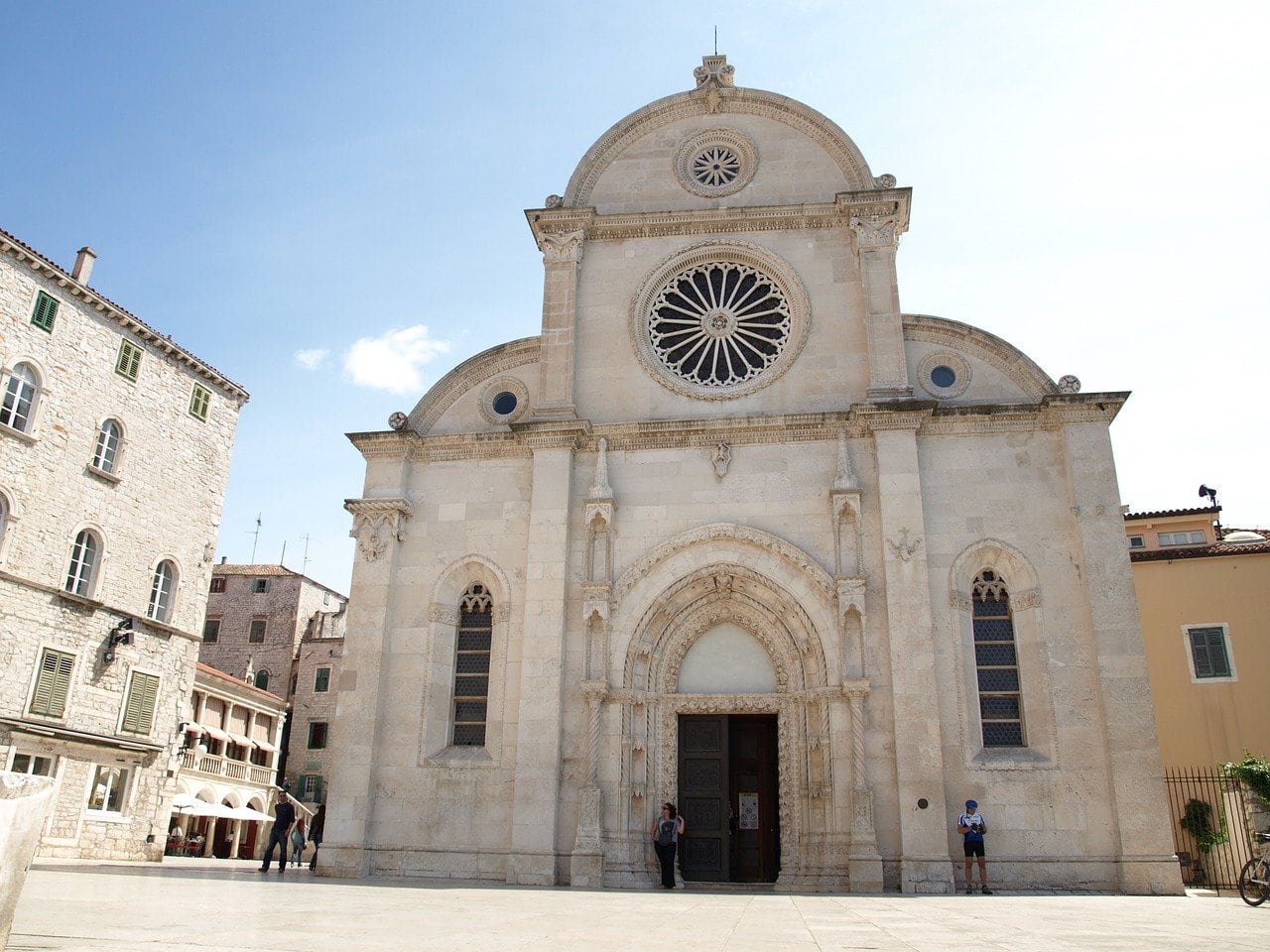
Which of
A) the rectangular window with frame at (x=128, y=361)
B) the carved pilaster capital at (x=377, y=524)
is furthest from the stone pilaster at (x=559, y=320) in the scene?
the rectangular window with frame at (x=128, y=361)

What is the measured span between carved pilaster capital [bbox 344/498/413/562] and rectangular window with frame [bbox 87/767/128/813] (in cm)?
1091

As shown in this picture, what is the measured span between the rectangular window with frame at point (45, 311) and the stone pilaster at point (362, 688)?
10.1 meters

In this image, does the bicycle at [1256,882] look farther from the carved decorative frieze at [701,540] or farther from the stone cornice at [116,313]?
the stone cornice at [116,313]

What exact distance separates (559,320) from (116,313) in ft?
42.7

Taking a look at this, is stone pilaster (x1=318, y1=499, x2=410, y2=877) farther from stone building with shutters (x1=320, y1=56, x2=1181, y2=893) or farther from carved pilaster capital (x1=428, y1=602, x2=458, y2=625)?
carved pilaster capital (x1=428, y1=602, x2=458, y2=625)

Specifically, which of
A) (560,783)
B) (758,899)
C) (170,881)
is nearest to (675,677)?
(560,783)

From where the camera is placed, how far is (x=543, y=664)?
17938mm

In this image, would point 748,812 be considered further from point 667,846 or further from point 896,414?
point 896,414

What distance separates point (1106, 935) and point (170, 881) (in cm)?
1190

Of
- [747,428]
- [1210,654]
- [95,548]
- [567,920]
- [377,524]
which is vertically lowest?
[567,920]

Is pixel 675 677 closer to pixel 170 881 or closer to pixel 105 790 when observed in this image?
pixel 170 881

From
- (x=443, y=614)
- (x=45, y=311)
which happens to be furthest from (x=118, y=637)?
(x=443, y=614)

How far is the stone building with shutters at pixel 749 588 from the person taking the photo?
16.7m

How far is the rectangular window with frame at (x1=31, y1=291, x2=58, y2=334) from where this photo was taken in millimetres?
23672
